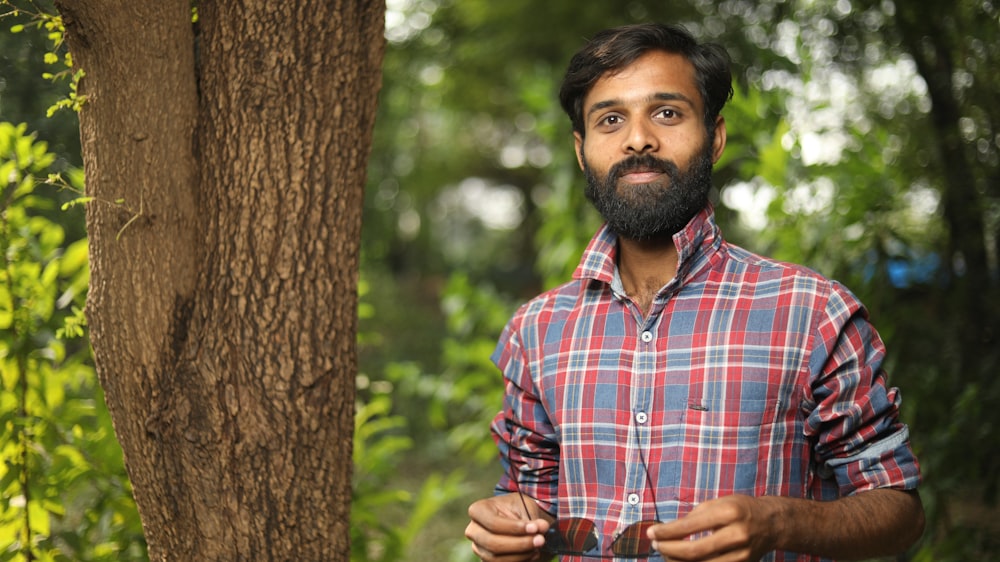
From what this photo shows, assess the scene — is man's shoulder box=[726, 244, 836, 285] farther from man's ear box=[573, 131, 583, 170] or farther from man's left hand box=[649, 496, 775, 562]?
man's left hand box=[649, 496, 775, 562]

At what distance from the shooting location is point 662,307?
1940mm

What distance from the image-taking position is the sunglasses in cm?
164

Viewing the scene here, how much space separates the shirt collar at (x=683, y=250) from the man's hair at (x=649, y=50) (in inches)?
9.0

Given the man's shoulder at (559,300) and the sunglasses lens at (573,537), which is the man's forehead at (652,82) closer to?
the man's shoulder at (559,300)

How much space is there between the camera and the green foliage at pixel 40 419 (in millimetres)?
2609

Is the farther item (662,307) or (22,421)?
(22,421)

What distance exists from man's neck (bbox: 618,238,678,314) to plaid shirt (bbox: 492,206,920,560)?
0.15 feet

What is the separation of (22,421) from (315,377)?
3.71ft

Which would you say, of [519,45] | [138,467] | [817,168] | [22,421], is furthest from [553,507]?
[519,45]

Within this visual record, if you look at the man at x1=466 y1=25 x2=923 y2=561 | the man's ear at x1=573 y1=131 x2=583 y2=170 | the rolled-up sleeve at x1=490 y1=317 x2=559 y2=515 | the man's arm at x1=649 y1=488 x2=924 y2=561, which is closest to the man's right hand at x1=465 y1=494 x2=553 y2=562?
the man at x1=466 y1=25 x2=923 y2=561

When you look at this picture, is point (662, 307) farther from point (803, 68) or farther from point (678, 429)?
point (803, 68)

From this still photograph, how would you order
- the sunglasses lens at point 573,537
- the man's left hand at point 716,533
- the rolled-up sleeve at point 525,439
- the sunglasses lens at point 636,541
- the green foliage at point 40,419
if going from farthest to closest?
the green foliage at point 40,419 → the rolled-up sleeve at point 525,439 → the sunglasses lens at point 573,537 → the sunglasses lens at point 636,541 → the man's left hand at point 716,533

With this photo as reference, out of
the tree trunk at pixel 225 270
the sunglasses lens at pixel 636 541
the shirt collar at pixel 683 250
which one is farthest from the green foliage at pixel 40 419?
the sunglasses lens at pixel 636 541

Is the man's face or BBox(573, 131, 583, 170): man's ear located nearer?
the man's face
